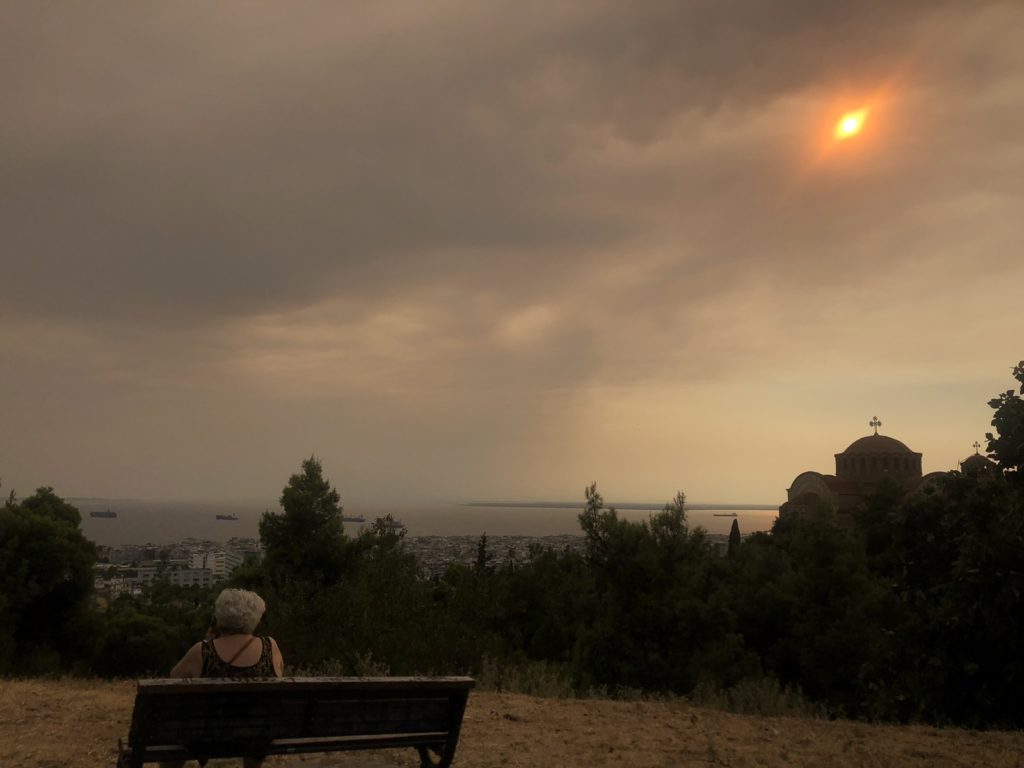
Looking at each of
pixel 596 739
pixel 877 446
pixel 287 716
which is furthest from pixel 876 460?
pixel 287 716

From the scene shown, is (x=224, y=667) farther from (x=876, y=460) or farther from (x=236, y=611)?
(x=876, y=460)

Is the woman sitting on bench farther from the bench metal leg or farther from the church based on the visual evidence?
the church

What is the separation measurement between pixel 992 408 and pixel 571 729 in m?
8.32

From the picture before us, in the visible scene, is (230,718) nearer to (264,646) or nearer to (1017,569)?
(264,646)

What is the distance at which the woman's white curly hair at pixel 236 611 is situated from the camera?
16.2ft

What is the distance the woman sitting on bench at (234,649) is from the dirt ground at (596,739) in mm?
2051

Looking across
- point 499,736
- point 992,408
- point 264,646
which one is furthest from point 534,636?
point 264,646

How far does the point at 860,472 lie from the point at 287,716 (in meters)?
63.8

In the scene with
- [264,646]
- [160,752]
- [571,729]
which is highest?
[264,646]

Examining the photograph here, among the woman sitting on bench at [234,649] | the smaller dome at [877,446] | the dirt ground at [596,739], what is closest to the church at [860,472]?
the smaller dome at [877,446]

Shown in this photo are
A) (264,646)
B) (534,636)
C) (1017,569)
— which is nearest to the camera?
(264,646)

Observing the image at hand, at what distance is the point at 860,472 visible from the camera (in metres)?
61.7

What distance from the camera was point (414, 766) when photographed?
6.55 metres

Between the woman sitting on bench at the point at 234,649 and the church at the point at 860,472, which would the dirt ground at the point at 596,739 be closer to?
the woman sitting on bench at the point at 234,649
